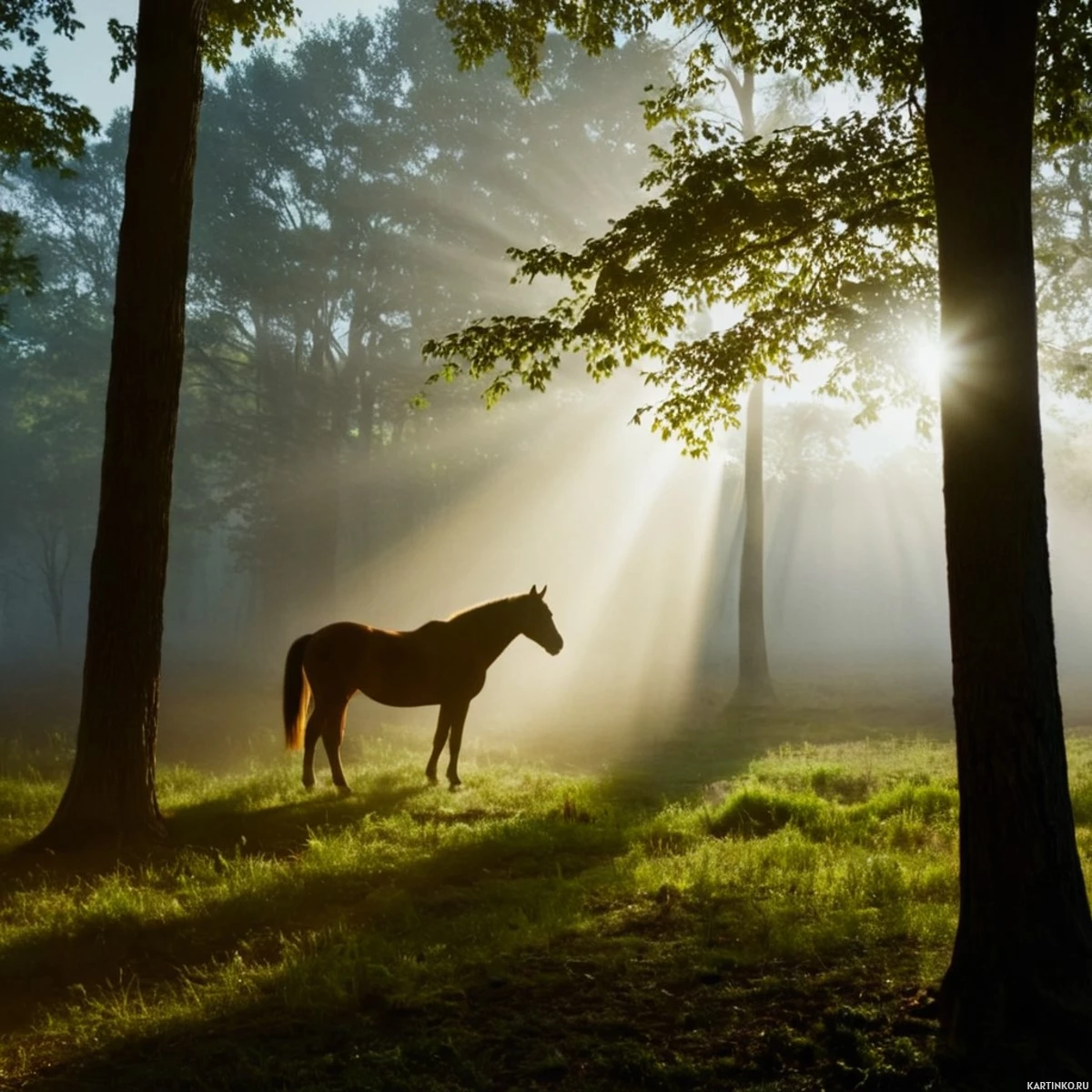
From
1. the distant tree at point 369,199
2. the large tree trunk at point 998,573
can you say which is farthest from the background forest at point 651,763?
the distant tree at point 369,199

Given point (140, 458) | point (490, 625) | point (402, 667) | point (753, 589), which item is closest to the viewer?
point (140, 458)

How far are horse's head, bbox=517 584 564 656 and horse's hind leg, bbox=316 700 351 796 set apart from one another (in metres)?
2.67

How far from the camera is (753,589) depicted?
81.9ft

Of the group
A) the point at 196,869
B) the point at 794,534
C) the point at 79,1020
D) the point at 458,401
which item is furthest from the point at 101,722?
the point at 794,534

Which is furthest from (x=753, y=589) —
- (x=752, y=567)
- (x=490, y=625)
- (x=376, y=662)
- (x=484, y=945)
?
(x=484, y=945)

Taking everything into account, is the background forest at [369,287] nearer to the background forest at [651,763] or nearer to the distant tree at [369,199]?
the distant tree at [369,199]

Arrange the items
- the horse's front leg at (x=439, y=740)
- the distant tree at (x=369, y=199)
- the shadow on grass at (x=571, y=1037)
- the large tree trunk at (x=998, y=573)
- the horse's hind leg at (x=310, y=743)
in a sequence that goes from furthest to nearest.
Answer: the distant tree at (x=369, y=199) → the horse's front leg at (x=439, y=740) → the horse's hind leg at (x=310, y=743) → the large tree trunk at (x=998, y=573) → the shadow on grass at (x=571, y=1037)

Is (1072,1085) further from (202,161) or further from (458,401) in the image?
(202,161)

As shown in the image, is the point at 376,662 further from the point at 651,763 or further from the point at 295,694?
the point at 651,763

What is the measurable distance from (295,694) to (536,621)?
3333mm

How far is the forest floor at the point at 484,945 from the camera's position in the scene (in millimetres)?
4094

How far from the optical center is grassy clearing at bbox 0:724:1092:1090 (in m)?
4.10

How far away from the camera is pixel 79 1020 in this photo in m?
4.73

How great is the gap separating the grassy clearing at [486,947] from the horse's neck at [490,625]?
Answer: 287cm
